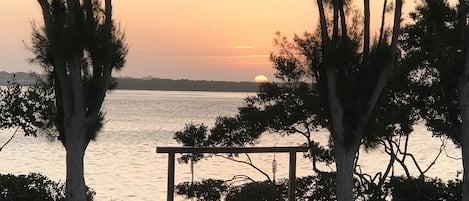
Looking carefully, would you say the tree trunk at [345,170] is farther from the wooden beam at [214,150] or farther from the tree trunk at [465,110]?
the tree trunk at [465,110]

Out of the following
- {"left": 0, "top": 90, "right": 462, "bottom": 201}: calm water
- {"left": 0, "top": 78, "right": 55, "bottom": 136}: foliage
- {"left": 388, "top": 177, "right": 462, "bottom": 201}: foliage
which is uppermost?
{"left": 0, "top": 78, "right": 55, "bottom": 136}: foliage

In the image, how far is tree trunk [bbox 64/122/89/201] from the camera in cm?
636

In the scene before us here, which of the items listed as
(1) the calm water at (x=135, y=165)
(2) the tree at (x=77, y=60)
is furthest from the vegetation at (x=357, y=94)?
(1) the calm water at (x=135, y=165)

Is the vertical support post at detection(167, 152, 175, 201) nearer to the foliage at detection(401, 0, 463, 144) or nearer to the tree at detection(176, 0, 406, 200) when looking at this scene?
the tree at detection(176, 0, 406, 200)

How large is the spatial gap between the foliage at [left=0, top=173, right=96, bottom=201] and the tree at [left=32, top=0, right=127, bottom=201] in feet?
2.60

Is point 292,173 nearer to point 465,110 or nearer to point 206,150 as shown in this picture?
point 206,150

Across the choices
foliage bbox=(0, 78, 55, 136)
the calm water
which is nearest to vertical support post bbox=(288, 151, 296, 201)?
foliage bbox=(0, 78, 55, 136)

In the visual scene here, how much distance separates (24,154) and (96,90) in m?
23.1

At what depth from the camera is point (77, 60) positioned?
20.7ft

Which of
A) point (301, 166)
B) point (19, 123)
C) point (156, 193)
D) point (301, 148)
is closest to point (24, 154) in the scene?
point (156, 193)

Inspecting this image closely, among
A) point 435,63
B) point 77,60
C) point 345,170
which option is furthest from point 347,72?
point 77,60

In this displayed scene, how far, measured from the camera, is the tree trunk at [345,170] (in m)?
6.64

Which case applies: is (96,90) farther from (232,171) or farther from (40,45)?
(232,171)

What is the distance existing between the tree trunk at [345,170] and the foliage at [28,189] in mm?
3287
